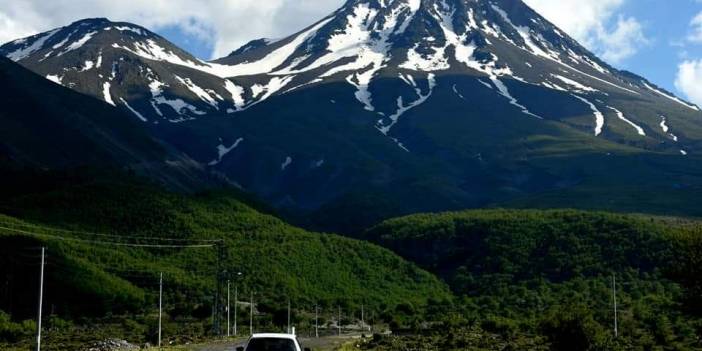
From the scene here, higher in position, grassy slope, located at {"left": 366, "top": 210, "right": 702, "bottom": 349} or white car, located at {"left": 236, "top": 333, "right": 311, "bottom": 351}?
grassy slope, located at {"left": 366, "top": 210, "right": 702, "bottom": 349}

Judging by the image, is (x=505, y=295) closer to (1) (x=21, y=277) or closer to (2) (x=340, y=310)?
(2) (x=340, y=310)

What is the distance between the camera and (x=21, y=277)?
394ft

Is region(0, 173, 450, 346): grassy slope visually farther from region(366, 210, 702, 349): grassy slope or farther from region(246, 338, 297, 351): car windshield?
region(246, 338, 297, 351): car windshield

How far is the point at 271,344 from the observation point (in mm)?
29594

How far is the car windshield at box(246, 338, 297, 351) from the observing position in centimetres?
2953

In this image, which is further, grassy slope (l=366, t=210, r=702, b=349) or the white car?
grassy slope (l=366, t=210, r=702, b=349)

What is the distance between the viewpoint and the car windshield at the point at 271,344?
1163 inches

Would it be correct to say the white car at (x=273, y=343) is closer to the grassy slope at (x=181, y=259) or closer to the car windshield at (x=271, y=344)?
the car windshield at (x=271, y=344)

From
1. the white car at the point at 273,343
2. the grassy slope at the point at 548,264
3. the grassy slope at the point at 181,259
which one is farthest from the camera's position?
the grassy slope at the point at 181,259

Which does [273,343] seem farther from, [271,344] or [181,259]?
[181,259]

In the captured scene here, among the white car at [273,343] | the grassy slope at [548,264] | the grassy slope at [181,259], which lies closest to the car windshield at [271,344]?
the white car at [273,343]

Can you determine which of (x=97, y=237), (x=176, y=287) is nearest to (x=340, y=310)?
(x=176, y=287)

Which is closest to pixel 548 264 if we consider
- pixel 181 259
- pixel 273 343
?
pixel 181 259

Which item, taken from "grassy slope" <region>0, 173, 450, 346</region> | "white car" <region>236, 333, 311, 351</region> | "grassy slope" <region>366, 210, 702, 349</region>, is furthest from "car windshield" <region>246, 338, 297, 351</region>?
"grassy slope" <region>0, 173, 450, 346</region>
